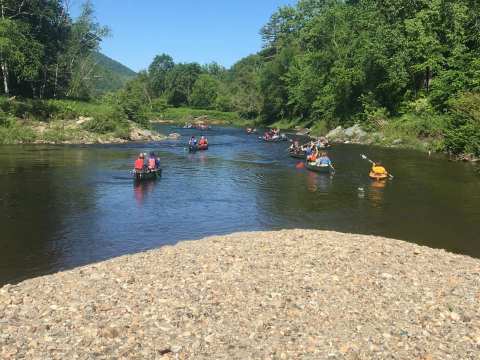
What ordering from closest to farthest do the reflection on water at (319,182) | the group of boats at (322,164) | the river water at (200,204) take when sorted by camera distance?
the river water at (200,204)
the reflection on water at (319,182)
the group of boats at (322,164)

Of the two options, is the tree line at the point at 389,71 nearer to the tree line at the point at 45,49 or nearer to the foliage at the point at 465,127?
the foliage at the point at 465,127

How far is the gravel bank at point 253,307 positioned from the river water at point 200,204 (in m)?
4.42

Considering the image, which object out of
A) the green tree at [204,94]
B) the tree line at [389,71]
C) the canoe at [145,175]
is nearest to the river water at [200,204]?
the canoe at [145,175]

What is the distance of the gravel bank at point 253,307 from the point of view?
8938 mm

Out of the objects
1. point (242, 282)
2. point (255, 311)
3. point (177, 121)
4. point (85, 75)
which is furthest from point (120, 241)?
point (177, 121)

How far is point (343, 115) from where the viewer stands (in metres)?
73.1

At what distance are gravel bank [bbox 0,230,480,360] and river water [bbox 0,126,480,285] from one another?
4.42m

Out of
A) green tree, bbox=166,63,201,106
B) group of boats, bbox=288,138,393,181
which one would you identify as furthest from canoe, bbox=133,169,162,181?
green tree, bbox=166,63,201,106

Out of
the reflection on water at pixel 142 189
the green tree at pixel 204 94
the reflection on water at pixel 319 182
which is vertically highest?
the green tree at pixel 204 94

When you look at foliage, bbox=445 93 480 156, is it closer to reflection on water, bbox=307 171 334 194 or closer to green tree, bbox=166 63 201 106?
reflection on water, bbox=307 171 334 194

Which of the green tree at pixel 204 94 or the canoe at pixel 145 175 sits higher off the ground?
the green tree at pixel 204 94

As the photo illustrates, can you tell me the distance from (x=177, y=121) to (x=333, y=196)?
106201mm

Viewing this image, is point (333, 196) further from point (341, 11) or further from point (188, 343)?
point (341, 11)

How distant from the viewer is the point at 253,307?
34.8 ft
